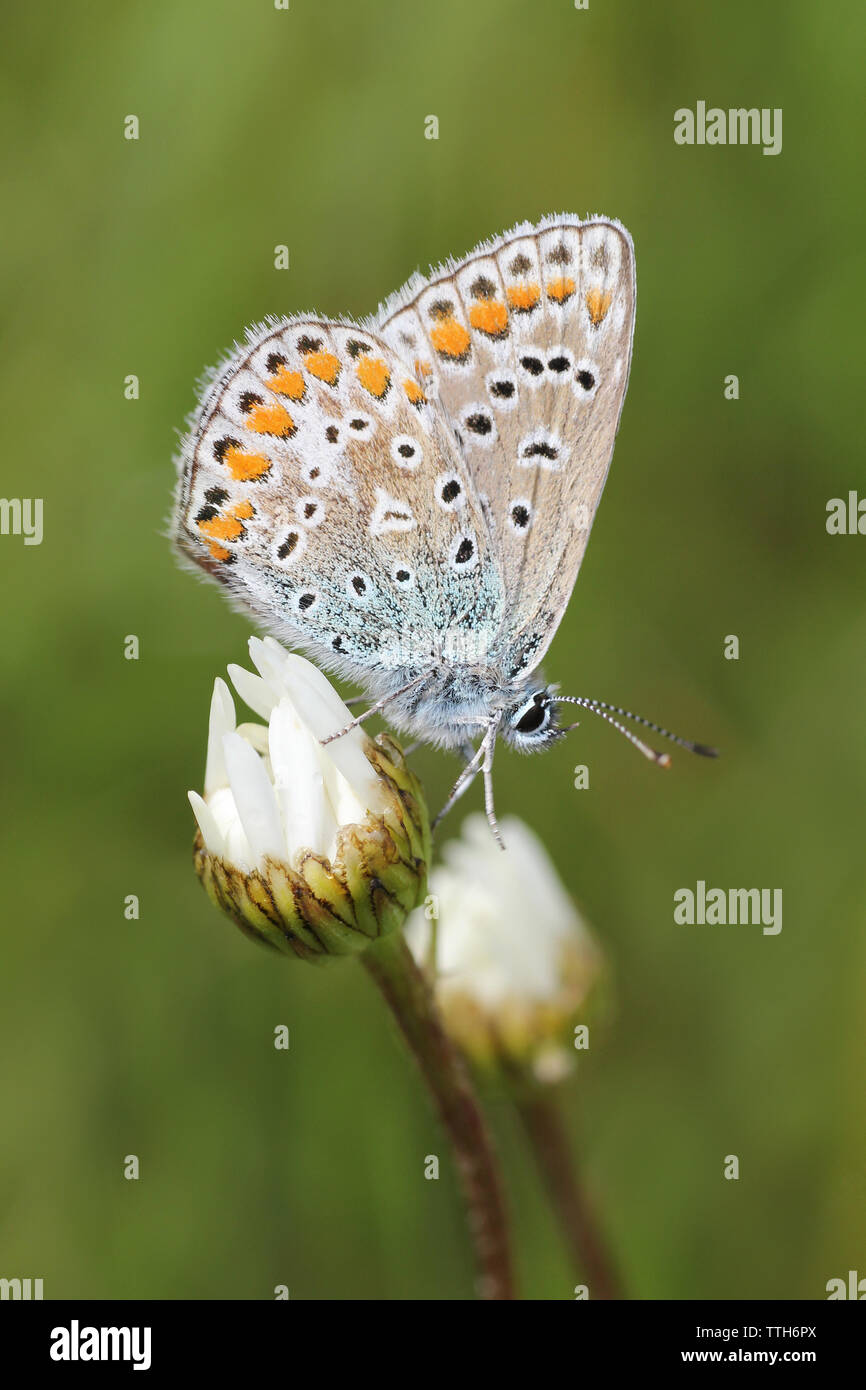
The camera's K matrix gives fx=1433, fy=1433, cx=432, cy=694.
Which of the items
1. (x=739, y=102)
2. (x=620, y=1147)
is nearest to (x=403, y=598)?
(x=620, y=1147)

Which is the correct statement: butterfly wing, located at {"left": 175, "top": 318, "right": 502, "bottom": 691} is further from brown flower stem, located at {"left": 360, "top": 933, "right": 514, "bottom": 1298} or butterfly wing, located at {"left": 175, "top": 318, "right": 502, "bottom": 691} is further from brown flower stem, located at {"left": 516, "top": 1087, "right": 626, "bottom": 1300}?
brown flower stem, located at {"left": 516, "top": 1087, "right": 626, "bottom": 1300}

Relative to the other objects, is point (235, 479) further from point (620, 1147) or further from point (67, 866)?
point (620, 1147)

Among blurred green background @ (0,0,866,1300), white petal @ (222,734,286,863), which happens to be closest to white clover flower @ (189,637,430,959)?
white petal @ (222,734,286,863)

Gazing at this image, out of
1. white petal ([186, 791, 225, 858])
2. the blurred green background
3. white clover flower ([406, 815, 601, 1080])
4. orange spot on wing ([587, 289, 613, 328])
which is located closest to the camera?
white petal ([186, 791, 225, 858])

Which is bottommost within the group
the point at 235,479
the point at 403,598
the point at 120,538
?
the point at 403,598

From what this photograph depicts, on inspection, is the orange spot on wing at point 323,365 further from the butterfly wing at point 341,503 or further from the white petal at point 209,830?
the white petal at point 209,830

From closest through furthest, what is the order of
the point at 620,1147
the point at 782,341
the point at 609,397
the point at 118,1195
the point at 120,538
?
the point at 609,397, the point at 118,1195, the point at 620,1147, the point at 120,538, the point at 782,341
